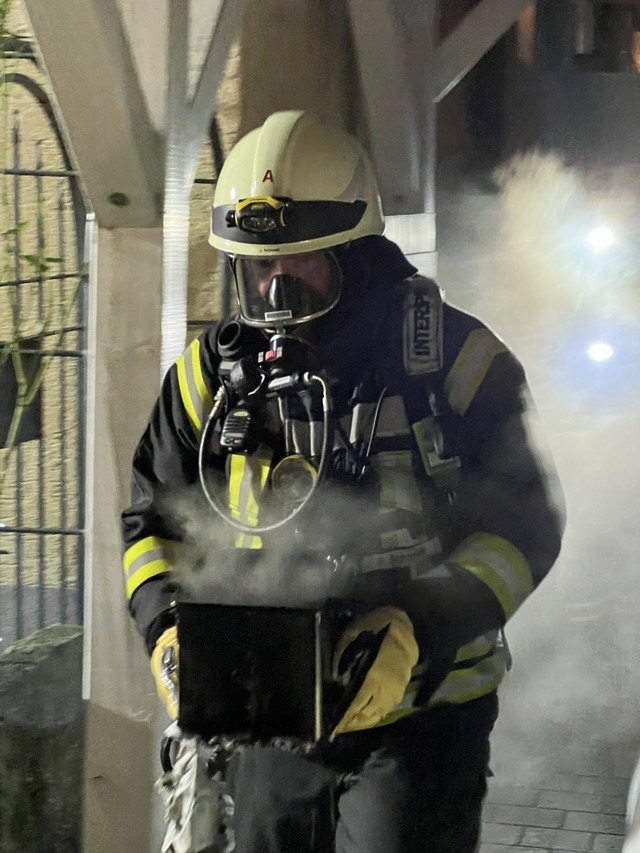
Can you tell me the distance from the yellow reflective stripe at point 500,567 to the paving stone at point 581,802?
35 centimetres

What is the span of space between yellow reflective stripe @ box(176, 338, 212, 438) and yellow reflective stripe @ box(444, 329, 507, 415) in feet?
0.94

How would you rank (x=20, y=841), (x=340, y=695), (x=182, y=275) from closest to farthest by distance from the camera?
(x=340, y=695) < (x=182, y=275) < (x=20, y=841)

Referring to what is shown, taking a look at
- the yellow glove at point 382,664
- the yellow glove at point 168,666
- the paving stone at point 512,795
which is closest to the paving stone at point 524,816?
the paving stone at point 512,795

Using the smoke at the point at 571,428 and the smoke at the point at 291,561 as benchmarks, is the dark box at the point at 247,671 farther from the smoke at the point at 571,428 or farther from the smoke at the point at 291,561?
the smoke at the point at 571,428

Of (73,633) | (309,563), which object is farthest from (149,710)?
(309,563)

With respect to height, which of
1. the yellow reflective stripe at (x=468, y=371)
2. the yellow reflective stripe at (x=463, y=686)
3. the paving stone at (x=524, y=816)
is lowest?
the paving stone at (x=524, y=816)

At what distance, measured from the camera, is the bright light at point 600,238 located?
1.20m

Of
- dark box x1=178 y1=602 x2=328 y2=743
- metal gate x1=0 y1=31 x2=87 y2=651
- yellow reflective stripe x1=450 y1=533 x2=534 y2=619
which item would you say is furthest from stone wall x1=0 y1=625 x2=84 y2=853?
yellow reflective stripe x1=450 y1=533 x2=534 y2=619

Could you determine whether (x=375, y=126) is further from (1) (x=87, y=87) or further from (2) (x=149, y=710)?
(2) (x=149, y=710)

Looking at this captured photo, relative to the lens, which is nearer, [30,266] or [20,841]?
[20,841]

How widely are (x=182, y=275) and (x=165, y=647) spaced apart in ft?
1.81

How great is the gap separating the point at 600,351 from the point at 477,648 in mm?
394

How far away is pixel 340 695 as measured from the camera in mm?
994

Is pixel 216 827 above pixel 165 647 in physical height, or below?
below
